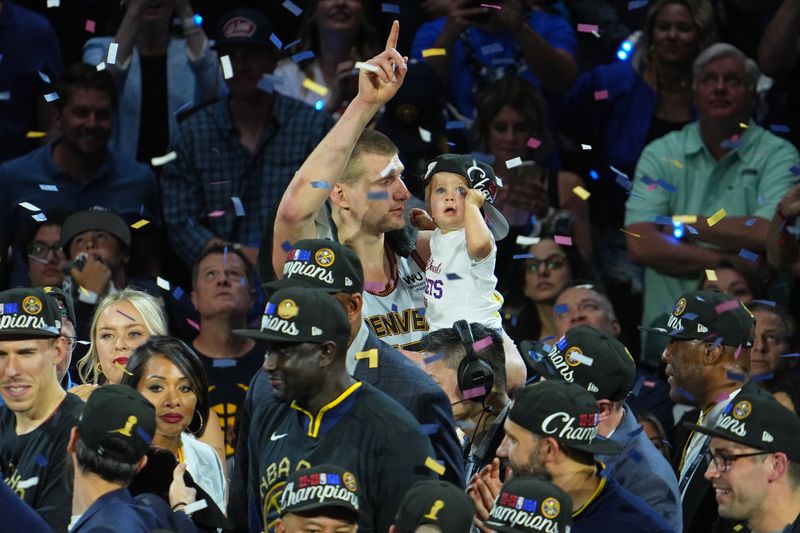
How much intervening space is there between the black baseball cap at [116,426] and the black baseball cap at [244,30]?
153 inches

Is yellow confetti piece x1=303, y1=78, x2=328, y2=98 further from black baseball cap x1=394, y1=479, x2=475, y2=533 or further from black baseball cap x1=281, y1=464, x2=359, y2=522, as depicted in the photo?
black baseball cap x1=394, y1=479, x2=475, y2=533

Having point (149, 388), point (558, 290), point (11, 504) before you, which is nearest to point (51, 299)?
point (149, 388)

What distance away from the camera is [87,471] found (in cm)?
473

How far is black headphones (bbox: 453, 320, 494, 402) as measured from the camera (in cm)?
A: 562

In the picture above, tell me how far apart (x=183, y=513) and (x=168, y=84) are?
4173 millimetres

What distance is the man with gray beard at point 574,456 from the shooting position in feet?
15.6

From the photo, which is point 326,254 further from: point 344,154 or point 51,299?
point 51,299

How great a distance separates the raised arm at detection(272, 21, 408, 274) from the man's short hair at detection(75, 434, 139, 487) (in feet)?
3.61

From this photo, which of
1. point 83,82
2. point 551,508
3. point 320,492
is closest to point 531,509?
point 551,508

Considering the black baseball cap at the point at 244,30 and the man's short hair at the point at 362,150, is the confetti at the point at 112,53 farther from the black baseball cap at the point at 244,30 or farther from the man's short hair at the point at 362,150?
the man's short hair at the point at 362,150

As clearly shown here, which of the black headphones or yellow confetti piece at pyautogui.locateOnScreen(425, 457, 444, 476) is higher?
the black headphones

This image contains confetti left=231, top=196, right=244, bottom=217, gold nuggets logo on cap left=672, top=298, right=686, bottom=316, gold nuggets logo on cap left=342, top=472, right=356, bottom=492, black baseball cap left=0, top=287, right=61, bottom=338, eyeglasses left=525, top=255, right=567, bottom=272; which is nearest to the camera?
gold nuggets logo on cap left=342, top=472, right=356, bottom=492

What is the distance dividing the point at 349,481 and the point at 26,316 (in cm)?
176

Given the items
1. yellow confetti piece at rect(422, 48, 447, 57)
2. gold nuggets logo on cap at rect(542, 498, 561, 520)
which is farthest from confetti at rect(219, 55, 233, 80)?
gold nuggets logo on cap at rect(542, 498, 561, 520)
